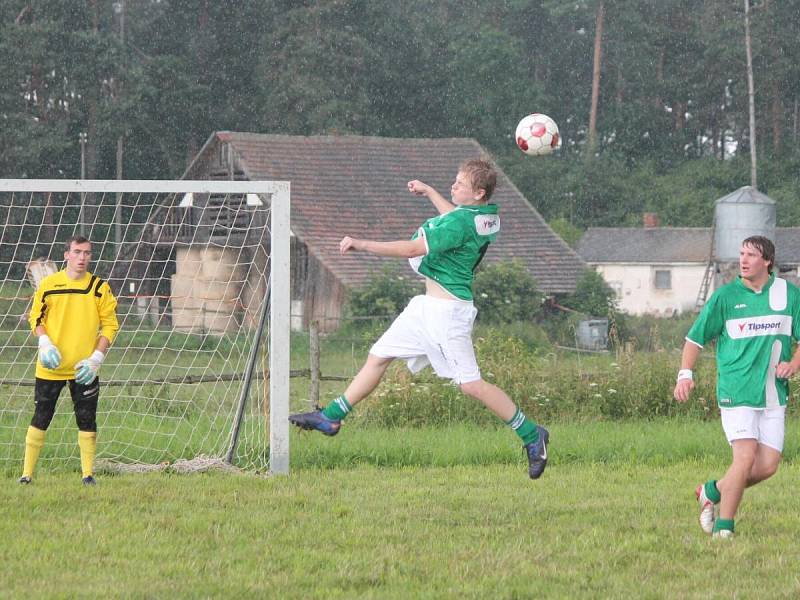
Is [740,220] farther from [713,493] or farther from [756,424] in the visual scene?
[756,424]

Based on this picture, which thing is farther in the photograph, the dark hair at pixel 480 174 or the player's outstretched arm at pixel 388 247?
the dark hair at pixel 480 174

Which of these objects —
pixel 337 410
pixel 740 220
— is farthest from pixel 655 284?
pixel 337 410

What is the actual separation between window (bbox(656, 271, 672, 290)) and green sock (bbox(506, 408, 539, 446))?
5037 centimetres

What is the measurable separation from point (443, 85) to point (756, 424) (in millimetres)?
58586

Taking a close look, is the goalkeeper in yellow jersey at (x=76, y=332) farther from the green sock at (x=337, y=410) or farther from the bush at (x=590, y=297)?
the bush at (x=590, y=297)

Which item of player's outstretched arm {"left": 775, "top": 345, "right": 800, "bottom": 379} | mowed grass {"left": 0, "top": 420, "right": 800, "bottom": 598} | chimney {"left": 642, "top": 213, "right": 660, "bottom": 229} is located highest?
chimney {"left": 642, "top": 213, "right": 660, "bottom": 229}

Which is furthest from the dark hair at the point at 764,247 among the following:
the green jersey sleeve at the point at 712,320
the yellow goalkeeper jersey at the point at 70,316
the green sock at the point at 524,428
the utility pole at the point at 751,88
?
the utility pole at the point at 751,88

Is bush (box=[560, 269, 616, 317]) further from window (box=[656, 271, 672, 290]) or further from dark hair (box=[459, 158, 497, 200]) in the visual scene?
dark hair (box=[459, 158, 497, 200])

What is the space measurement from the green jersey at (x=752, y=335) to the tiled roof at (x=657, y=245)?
162ft

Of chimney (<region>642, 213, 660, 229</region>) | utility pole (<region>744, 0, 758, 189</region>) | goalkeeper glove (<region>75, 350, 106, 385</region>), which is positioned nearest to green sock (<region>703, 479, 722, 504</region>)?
goalkeeper glove (<region>75, 350, 106, 385</region>)

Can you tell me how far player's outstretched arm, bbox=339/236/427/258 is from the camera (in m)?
7.27

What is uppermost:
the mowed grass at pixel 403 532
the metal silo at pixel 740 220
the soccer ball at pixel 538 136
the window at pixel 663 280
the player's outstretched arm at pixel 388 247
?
the metal silo at pixel 740 220

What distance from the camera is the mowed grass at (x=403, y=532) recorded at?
247 inches

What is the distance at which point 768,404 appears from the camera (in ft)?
23.8
